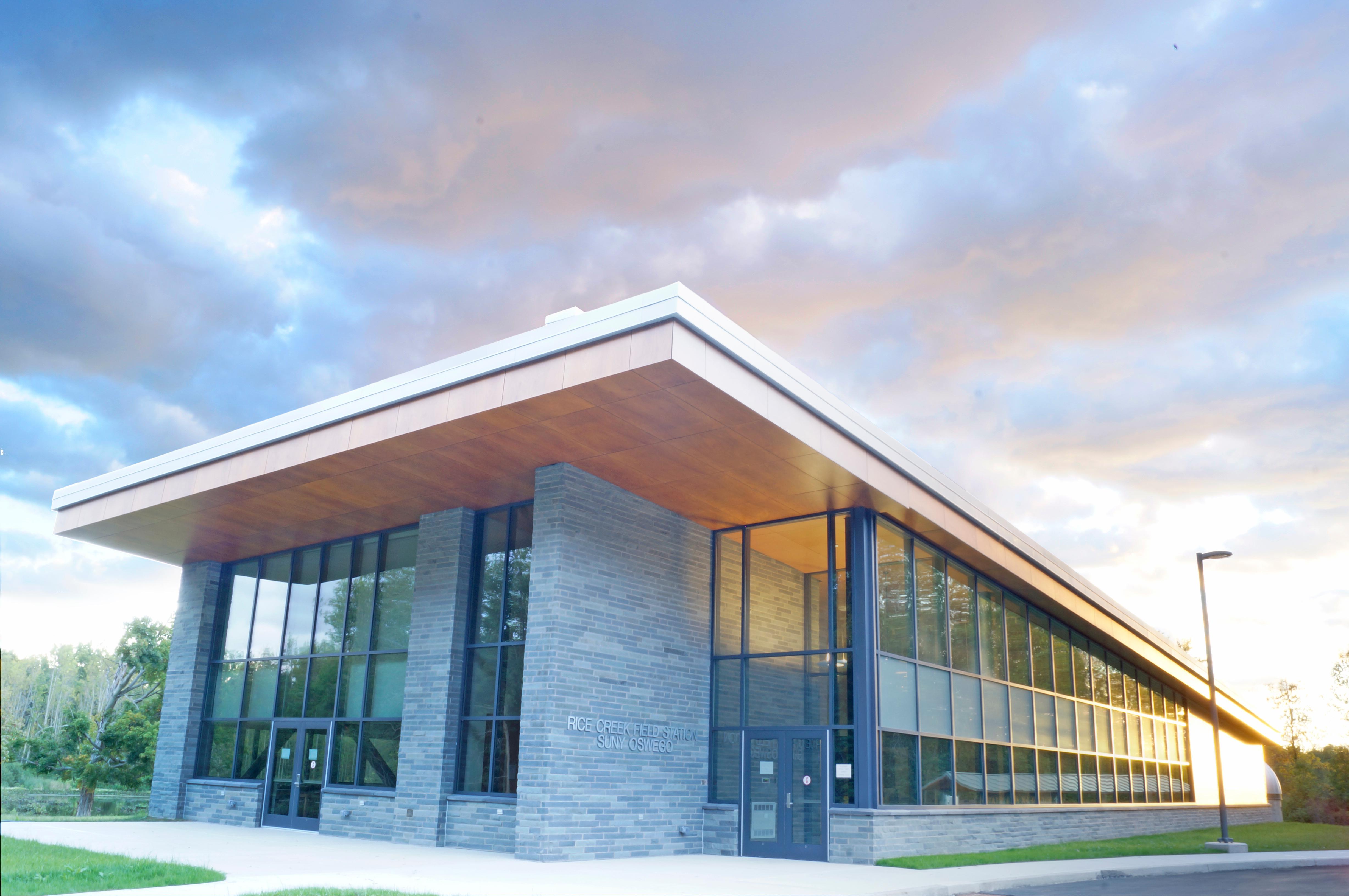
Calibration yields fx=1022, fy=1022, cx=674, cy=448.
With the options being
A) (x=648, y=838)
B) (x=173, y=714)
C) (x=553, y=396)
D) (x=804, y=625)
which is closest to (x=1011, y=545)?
(x=804, y=625)

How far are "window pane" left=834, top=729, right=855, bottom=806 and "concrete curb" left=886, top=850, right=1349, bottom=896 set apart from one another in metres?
1.77

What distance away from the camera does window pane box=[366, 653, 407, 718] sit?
18.9 m

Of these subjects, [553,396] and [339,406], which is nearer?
[553,396]

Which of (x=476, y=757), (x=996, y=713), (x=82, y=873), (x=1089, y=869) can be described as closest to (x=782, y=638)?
(x=476, y=757)

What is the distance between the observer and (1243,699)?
111 feet

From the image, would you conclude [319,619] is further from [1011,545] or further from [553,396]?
[1011,545]

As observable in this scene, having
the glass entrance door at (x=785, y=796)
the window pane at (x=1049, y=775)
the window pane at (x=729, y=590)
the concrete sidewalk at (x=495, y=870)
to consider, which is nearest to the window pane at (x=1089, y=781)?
the window pane at (x=1049, y=775)

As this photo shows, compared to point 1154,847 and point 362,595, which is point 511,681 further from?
point 1154,847

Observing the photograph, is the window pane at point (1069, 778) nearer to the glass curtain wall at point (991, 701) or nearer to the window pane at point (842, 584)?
the glass curtain wall at point (991, 701)

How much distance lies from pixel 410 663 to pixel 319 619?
4227 mm

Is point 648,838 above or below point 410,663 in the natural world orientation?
below

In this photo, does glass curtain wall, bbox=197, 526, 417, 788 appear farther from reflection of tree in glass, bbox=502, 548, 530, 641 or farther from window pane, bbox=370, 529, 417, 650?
reflection of tree in glass, bbox=502, 548, 530, 641

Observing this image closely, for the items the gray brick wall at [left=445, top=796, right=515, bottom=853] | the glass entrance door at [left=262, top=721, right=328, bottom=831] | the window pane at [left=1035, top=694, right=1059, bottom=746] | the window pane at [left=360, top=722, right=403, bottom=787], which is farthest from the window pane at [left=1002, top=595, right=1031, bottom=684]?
the glass entrance door at [left=262, top=721, right=328, bottom=831]

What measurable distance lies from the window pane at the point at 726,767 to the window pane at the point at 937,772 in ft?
10.4
